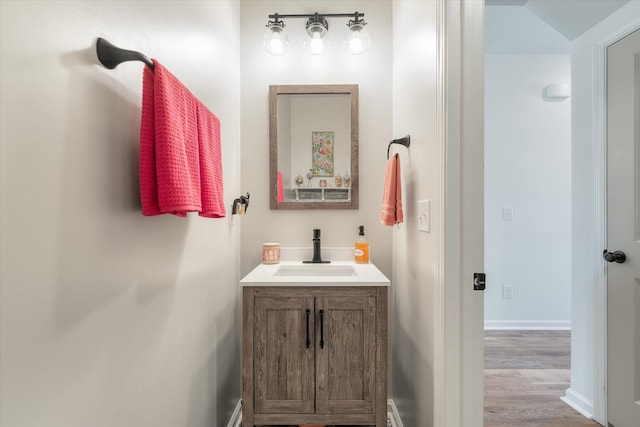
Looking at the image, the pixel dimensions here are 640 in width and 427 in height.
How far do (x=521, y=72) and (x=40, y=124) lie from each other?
3.66 meters

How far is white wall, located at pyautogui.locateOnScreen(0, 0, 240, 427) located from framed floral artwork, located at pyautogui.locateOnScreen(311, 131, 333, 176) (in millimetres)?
874

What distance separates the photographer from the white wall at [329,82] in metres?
1.84

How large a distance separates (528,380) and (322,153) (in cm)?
216

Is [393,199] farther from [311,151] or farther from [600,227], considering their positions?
[600,227]

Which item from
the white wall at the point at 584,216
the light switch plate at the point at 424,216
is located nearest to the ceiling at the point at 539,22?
the white wall at the point at 584,216

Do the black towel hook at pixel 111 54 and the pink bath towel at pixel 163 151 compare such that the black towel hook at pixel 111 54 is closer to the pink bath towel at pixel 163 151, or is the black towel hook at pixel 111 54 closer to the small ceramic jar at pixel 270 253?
the pink bath towel at pixel 163 151

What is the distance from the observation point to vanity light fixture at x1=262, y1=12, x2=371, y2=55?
1759 millimetres

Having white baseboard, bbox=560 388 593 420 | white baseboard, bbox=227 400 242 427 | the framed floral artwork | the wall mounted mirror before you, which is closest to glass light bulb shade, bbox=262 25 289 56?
the wall mounted mirror

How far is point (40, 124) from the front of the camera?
51 centimetres

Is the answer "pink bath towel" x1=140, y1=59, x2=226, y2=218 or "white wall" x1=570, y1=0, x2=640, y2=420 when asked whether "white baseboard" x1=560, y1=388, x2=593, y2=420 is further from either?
"pink bath towel" x1=140, y1=59, x2=226, y2=218

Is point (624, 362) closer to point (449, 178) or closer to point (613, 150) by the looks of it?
point (613, 150)

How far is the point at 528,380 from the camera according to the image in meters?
2.04

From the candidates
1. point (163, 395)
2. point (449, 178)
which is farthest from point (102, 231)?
point (449, 178)

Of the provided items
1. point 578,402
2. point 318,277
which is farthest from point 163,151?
point 578,402
